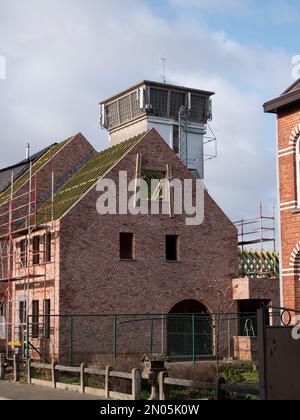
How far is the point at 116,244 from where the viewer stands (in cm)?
3077

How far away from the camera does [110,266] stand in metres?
30.4

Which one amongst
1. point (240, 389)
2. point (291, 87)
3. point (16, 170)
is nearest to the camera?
point (240, 389)

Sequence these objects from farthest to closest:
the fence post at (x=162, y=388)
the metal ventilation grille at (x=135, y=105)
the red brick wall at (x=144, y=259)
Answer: the metal ventilation grille at (x=135, y=105)
the red brick wall at (x=144, y=259)
the fence post at (x=162, y=388)

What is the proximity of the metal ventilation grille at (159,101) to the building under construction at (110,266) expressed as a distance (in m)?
15.7

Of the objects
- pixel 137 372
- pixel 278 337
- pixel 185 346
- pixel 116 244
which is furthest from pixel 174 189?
pixel 278 337

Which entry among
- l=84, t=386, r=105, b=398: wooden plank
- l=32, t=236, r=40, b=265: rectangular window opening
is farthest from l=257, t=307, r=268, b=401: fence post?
l=32, t=236, r=40, b=265: rectangular window opening

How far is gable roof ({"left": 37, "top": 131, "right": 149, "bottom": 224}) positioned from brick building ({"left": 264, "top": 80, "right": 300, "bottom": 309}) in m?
11.9

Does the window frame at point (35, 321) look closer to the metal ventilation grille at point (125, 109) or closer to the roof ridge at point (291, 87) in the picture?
the roof ridge at point (291, 87)

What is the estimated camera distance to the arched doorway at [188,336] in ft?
100

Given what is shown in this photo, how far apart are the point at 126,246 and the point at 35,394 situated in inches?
549

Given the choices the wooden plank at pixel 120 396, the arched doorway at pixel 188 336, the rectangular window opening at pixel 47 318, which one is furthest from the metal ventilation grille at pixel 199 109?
the wooden plank at pixel 120 396

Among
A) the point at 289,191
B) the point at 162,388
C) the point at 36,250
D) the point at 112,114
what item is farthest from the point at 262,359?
the point at 112,114

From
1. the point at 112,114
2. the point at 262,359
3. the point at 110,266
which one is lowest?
the point at 262,359

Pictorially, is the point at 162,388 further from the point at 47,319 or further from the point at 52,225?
the point at 52,225
